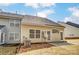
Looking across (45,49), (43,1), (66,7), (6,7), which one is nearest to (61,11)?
(66,7)

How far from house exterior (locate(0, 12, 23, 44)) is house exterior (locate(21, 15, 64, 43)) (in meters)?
0.08

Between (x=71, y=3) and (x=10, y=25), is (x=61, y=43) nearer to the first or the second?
(x=71, y=3)

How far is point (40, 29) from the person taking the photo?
3074 mm

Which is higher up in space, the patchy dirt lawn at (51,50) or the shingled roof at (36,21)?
the shingled roof at (36,21)

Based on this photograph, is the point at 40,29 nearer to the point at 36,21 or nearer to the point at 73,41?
the point at 36,21

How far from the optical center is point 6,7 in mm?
3039

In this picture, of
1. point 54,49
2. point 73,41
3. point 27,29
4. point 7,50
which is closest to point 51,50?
point 54,49

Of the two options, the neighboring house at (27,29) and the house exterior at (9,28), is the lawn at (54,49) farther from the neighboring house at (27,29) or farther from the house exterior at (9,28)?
the house exterior at (9,28)

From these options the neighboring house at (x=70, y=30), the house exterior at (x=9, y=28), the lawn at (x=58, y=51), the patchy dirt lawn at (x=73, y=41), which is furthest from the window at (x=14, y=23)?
the patchy dirt lawn at (x=73, y=41)

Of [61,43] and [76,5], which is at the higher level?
[76,5]

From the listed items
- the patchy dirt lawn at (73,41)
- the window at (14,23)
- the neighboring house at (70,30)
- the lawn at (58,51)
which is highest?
the window at (14,23)

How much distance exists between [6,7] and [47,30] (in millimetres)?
718

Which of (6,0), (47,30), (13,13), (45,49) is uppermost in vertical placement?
(6,0)

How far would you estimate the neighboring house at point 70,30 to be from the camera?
305 centimetres
